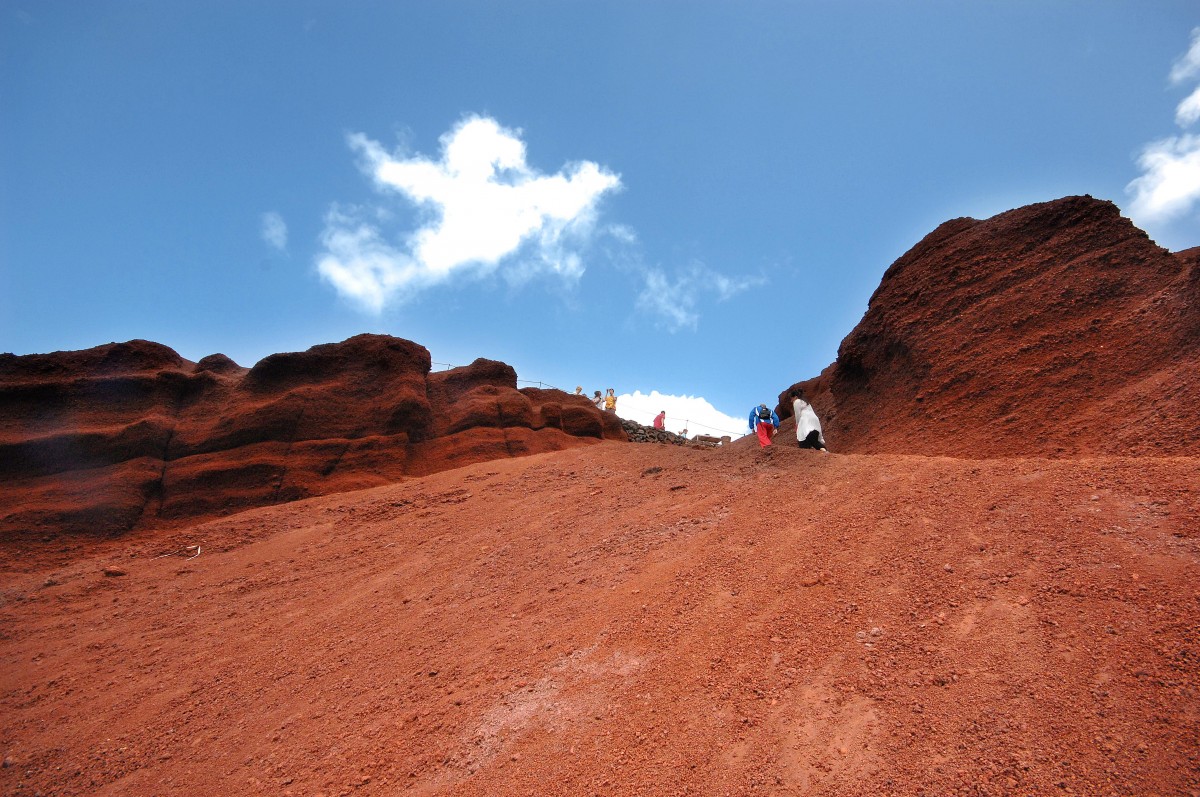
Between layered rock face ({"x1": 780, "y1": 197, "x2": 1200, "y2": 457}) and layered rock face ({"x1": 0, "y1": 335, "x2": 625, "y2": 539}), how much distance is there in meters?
7.98

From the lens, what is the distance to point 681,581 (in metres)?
6.27

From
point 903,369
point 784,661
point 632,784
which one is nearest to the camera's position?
point 632,784

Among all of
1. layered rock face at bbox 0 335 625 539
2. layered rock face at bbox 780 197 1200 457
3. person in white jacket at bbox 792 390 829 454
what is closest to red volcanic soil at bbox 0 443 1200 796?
layered rock face at bbox 780 197 1200 457

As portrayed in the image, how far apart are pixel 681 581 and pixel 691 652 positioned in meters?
1.24

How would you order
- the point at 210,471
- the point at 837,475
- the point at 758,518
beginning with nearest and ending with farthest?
1. the point at 758,518
2. the point at 837,475
3. the point at 210,471

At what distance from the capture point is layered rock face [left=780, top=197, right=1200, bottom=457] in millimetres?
7543

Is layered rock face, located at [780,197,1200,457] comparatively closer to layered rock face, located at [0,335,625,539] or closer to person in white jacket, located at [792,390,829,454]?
person in white jacket, located at [792,390,829,454]

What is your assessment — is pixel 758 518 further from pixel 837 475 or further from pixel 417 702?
pixel 417 702

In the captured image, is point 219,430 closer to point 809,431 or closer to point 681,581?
point 681,581

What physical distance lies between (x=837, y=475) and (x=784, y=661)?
4.00 m

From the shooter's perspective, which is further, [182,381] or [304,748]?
[182,381]

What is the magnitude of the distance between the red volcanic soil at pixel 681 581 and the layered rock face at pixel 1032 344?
50mm

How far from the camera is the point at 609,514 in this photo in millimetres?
9039

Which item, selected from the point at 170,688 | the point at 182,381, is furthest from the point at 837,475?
the point at 182,381
